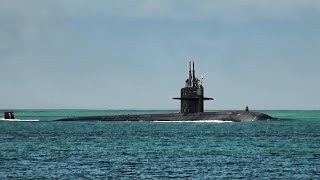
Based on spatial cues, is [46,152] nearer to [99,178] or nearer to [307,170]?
[99,178]

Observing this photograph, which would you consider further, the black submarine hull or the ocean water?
the black submarine hull

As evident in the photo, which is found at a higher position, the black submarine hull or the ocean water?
the black submarine hull

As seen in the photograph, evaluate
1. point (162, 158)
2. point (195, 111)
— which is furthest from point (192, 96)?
point (162, 158)

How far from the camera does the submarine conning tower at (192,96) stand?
134625 millimetres

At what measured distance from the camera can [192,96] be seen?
443 ft

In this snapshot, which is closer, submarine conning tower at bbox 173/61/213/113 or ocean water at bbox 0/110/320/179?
ocean water at bbox 0/110/320/179

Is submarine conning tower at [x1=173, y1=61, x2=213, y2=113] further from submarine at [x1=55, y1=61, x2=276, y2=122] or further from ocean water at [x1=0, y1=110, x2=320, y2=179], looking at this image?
ocean water at [x1=0, y1=110, x2=320, y2=179]

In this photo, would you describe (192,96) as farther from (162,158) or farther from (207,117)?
(162,158)

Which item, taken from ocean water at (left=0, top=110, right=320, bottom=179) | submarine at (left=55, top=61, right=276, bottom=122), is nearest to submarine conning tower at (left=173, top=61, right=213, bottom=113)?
submarine at (left=55, top=61, right=276, bottom=122)

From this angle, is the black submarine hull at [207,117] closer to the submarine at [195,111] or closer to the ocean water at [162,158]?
the submarine at [195,111]

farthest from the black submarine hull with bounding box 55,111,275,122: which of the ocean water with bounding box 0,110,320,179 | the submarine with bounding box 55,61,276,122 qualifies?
the ocean water with bounding box 0,110,320,179

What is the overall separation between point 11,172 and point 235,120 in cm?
10130

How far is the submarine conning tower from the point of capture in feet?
442

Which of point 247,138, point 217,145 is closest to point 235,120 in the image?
point 247,138
